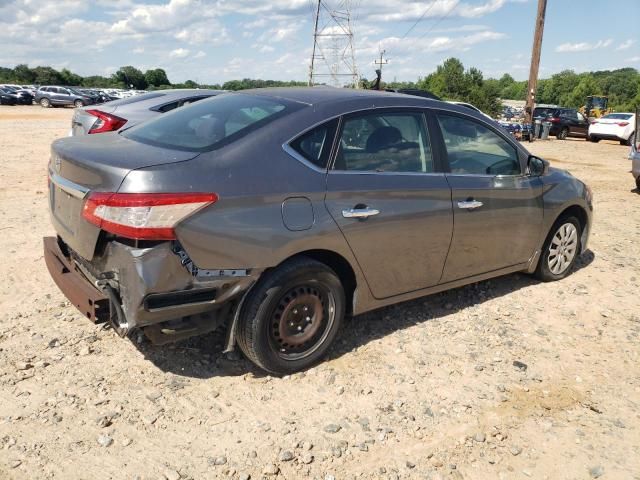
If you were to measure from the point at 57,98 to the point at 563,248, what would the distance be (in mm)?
45288

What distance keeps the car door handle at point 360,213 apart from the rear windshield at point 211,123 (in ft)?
2.41

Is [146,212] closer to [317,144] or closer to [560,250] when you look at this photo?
[317,144]

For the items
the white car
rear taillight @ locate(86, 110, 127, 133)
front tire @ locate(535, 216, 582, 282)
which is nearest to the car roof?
front tire @ locate(535, 216, 582, 282)

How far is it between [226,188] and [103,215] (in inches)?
25.6

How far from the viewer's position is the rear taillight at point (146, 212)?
2.74 m

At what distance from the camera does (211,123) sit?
11.6ft

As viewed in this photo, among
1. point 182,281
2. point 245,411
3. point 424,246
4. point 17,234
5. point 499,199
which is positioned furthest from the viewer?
point 17,234

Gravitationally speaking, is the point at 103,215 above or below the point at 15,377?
above

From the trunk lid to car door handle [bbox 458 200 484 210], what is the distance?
2065 millimetres

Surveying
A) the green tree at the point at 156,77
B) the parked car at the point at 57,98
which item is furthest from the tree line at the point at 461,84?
the parked car at the point at 57,98

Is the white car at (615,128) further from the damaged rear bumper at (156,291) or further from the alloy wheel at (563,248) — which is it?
the damaged rear bumper at (156,291)

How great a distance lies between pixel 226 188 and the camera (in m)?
2.94

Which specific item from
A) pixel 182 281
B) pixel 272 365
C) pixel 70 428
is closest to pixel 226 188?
pixel 182 281

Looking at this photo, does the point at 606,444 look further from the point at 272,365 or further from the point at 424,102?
the point at 424,102
